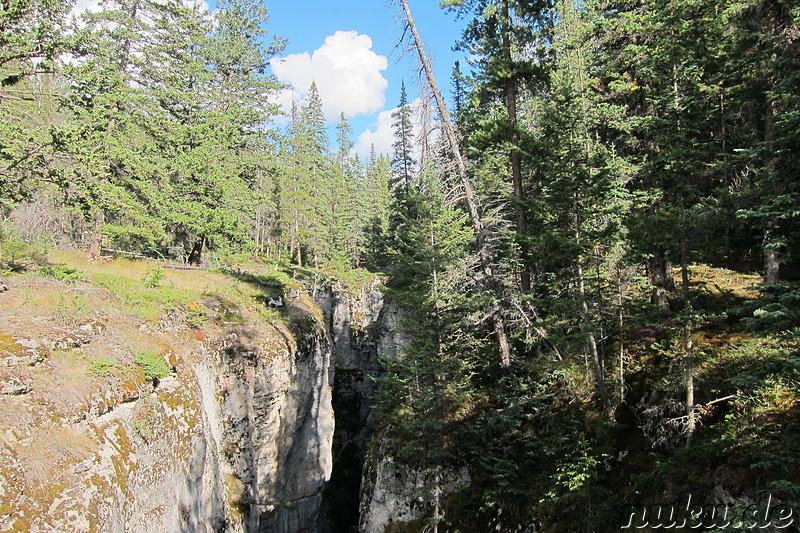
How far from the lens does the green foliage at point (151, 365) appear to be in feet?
29.3

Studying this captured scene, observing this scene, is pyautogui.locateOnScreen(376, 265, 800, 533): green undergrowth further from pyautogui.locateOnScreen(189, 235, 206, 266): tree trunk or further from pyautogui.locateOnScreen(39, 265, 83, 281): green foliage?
pyautogui.locateOnScreen(189, 235, 206, 266): tree trunk

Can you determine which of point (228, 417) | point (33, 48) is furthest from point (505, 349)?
point (33, 48)

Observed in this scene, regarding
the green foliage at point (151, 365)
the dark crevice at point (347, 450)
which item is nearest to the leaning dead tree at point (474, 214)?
the green foliage at point (151, 365)

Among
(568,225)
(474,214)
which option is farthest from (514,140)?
(568,225)

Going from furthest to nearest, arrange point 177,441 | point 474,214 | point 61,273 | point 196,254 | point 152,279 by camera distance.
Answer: point 196,254 → point 474,214 → point 152,279 → point 61,273 → point 177,441

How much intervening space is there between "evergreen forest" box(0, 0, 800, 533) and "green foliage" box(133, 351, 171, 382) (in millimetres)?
4765

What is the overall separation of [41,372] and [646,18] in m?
16.5

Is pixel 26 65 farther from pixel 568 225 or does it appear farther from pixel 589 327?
pixel 589 327

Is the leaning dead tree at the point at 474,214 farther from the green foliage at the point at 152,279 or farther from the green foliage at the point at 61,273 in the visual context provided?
the green foliage at the point at 61,273

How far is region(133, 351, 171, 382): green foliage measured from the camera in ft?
29.3

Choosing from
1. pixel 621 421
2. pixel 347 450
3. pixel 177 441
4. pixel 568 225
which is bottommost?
pixel 347 450

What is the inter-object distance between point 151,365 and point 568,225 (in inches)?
439

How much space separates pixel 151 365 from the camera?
9.09 meters

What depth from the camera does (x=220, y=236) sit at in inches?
762
